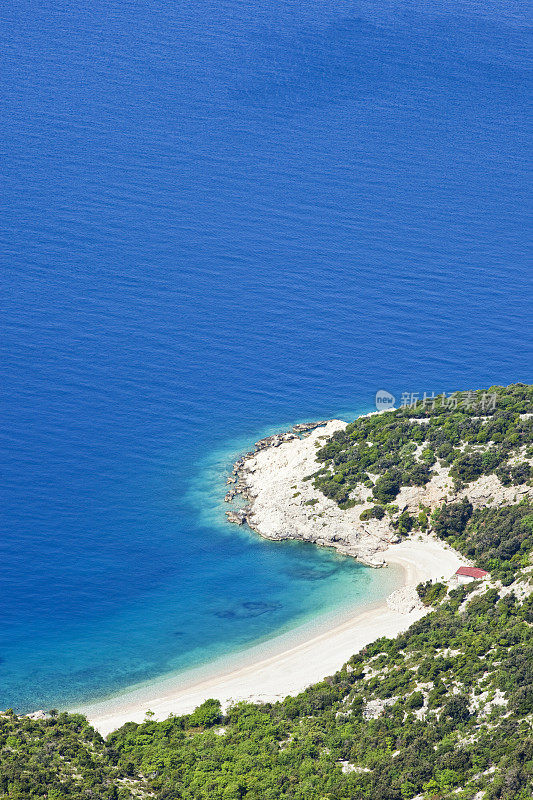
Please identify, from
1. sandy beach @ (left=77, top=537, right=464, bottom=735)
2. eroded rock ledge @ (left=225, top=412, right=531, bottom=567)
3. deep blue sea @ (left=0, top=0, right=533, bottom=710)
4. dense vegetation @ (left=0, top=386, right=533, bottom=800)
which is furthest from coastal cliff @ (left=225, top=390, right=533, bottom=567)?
dense vegetation @ (left=0, top=386, right=533, bottom=800)

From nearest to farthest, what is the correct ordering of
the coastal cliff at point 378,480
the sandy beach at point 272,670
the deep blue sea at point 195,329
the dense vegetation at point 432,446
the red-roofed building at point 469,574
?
the sandy beach at point 272,670 < the red-roofed building at point 469,574 < the deep blue sea at point 195,329 < the coastal cliff at point 378,480 < the dense vegetation at point 432,446

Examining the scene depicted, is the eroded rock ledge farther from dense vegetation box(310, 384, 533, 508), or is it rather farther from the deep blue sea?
the deep blue sea

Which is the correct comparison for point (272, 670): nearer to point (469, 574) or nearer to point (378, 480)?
point (469, 574)

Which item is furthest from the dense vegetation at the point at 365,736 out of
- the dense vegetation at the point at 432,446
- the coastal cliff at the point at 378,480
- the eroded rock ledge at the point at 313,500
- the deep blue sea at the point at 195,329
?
the dense vegetation at the point at 432,446

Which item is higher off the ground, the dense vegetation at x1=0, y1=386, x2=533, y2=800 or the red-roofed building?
the red-roofed building

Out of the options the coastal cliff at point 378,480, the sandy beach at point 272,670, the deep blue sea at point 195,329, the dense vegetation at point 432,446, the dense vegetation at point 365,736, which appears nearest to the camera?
the dense vegetation at point 365,736

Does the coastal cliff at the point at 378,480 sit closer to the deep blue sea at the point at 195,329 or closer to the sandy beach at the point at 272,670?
the deep blue sea at the point at 195,329
